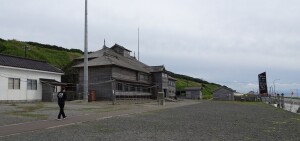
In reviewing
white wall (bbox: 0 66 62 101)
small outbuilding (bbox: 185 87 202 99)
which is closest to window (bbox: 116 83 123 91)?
white wall (bbox: 0 66 62 101)

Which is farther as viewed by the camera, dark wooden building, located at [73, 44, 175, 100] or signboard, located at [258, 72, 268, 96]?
signboard, located at [258, 72, 268, 96]

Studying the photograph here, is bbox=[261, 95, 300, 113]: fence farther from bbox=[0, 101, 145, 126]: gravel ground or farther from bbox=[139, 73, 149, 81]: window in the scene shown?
bbox=[0, 101, 145, 126]: gravel ground

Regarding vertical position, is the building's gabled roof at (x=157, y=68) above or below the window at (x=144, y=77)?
above

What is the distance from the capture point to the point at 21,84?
34.1 metres

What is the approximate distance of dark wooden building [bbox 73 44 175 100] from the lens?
44812 mm

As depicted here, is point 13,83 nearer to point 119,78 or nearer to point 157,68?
point 119,78

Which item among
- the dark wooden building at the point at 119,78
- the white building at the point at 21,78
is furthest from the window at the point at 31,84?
the dark wooden building at the point at 119,78

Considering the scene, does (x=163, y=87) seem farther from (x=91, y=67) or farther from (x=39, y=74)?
(x=39, y=74)

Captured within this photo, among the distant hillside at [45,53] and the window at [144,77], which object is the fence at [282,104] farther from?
the window at [144,77]

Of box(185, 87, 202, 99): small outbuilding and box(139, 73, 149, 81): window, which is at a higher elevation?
box(139, 73, 149, 81): window

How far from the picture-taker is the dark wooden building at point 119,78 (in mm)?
44812

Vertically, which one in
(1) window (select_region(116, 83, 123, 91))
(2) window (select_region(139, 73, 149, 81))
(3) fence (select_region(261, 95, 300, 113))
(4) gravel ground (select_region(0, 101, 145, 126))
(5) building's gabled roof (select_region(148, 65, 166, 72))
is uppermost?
(5) building's gabled roof (select_region(148, 65, 166, 72))

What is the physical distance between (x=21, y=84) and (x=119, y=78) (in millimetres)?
15486

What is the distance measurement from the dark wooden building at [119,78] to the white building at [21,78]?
7806mm
